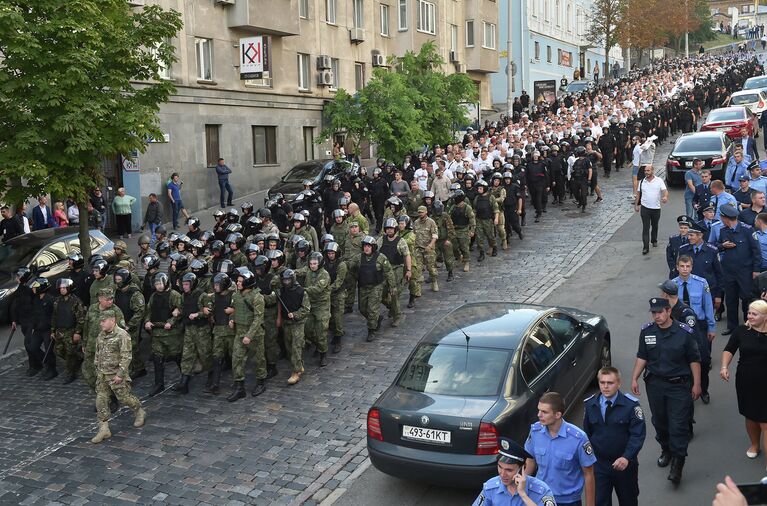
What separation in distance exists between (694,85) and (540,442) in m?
36.4

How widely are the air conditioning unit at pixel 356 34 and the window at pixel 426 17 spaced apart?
552cm

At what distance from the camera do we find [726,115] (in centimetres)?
2747

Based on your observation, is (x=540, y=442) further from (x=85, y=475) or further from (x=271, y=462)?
(x=85, y=475)

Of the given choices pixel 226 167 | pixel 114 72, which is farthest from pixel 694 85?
pixel 114 72

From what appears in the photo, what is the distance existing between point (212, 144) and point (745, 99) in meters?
21.1

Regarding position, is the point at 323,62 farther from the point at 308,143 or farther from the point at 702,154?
the point at 702,154

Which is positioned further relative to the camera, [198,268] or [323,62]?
[323,62]

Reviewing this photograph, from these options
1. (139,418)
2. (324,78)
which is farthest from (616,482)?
(324,78)

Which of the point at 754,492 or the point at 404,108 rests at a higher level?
the point at 404,108

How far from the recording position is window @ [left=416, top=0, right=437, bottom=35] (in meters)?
41.5

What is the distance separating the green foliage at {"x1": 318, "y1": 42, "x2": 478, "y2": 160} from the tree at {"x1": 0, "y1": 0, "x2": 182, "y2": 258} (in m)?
10.5

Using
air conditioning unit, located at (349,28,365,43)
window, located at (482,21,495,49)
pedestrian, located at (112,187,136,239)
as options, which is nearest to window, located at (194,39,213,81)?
pedestrian, located at (112,187,136,239)

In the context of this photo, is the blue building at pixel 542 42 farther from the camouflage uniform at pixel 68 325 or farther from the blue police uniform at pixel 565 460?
the blue police uniform at pixel 565 460

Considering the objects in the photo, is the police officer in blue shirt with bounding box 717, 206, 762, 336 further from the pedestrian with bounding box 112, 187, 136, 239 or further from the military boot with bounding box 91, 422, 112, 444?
the pedestrian with bounding box 112, 187, 136, 239
